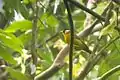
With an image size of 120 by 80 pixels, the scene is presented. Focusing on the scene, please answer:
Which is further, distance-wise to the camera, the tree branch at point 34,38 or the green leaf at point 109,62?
the green leaf at point 109,62

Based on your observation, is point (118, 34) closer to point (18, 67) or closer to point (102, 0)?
point (102, 0)

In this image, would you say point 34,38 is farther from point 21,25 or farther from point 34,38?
point 21,25

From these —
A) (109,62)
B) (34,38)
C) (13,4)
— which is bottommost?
(109,62)

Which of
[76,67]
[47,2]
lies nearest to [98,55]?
[76,67]

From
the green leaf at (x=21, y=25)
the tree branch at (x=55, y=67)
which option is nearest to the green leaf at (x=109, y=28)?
the tree branch at (x=55, y=67)

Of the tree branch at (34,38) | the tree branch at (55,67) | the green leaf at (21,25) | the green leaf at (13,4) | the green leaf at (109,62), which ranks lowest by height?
the green leaf at (109,62)

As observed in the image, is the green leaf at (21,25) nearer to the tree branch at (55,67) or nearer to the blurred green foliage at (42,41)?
the blurred green foliage at (42,41)

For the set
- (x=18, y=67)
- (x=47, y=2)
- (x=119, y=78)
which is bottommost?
(x=119, y=78)

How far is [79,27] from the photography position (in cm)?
126

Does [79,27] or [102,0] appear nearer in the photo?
[102,0]

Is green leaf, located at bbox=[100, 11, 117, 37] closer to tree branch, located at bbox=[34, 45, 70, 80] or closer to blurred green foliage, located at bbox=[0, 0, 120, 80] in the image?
blurred green foliage, located at bbox=[0, 0, 120, 80]

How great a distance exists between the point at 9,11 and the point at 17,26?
0.38 feet

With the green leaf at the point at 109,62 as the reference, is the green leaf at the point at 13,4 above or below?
above

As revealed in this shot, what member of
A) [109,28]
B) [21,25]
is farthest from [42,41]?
[109,28]
